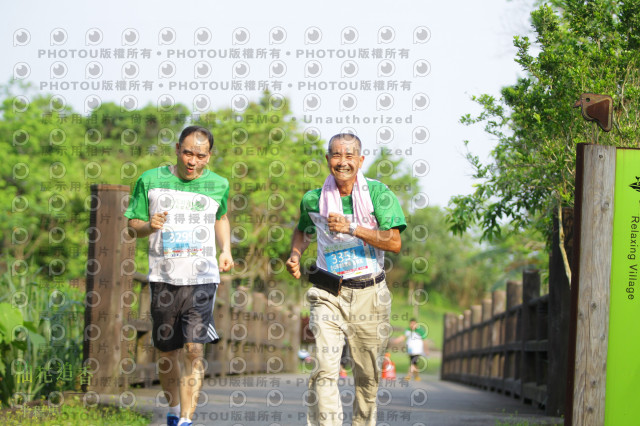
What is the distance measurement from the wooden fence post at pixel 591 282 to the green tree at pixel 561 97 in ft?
6.28

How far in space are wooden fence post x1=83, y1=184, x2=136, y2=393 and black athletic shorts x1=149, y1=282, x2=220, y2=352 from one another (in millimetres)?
1927

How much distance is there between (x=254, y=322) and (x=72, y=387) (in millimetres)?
9125

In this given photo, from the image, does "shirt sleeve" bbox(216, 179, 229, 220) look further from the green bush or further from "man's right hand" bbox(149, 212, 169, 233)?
the green bush

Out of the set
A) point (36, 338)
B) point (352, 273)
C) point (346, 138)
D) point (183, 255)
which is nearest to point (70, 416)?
point (36, 338)

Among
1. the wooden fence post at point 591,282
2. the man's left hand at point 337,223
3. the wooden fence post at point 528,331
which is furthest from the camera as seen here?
the wooden fence post at point 528,331

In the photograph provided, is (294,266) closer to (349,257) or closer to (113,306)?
(349,257)

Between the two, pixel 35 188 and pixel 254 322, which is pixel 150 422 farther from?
pixel 35 188

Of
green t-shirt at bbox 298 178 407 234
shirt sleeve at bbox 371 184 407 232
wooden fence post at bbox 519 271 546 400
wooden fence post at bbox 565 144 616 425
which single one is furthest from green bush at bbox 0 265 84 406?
wooden fence post at bbox 519 271 546 400

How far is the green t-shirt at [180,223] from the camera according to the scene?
557cm

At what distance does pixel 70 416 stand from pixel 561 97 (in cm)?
464

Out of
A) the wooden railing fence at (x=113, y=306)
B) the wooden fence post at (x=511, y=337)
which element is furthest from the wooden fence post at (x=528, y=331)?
the wooden railing fence at (x=113, y=306)

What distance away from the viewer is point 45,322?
7.56m

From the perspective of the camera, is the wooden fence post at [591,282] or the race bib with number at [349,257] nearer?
the wooden fence post at [591,282]

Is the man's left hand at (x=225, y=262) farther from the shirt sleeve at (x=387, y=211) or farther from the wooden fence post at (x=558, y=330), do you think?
the wooden fence post at (x=558, y=330)
